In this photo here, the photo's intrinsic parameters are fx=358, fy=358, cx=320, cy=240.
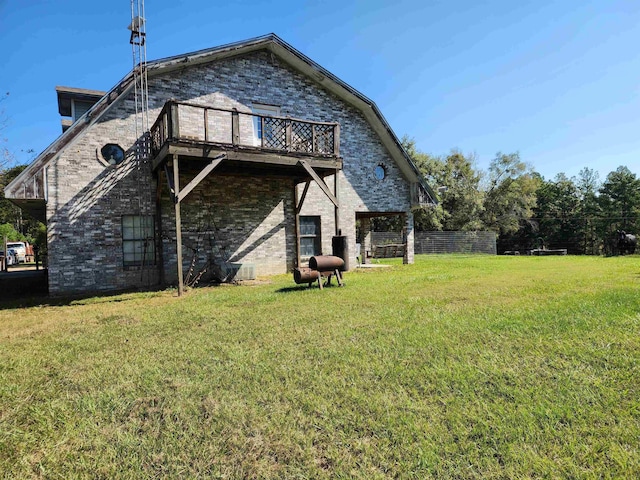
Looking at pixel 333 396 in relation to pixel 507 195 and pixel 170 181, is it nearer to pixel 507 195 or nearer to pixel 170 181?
pixel 170 181

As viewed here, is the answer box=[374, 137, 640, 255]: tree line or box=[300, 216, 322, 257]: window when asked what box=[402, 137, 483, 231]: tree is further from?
box=[300, 216, 322, 257]: window

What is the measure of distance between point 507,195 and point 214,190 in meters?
34.2

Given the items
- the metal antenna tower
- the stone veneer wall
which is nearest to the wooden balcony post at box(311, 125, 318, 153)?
the stone veneer wall

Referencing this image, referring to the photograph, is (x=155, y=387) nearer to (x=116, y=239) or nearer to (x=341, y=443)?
(x=341, y=443)

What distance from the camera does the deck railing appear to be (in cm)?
1003

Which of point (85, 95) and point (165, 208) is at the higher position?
point (85, 95)

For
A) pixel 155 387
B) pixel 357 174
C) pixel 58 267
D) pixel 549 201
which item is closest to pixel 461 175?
pixel 549 201

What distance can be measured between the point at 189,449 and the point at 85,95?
619 inches

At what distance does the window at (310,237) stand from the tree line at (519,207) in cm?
2110

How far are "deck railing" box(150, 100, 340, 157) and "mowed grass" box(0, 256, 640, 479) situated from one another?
19.7ft

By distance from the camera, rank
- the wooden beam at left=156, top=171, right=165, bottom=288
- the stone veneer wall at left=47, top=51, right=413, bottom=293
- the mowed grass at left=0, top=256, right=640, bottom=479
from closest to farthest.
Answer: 1. the mowed grass at left=0, top=256, right=640, bottom=479
2. the stone veneer wall at left=47, top=51, right=413, bottom=293
3. the wooden beam at left=156, top=171, right=165, bottom=288

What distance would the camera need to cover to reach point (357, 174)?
14.7 m

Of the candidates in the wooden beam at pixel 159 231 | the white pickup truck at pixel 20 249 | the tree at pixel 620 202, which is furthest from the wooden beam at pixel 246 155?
the tree at pixel 620 202

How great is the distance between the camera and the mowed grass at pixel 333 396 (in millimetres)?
2174
